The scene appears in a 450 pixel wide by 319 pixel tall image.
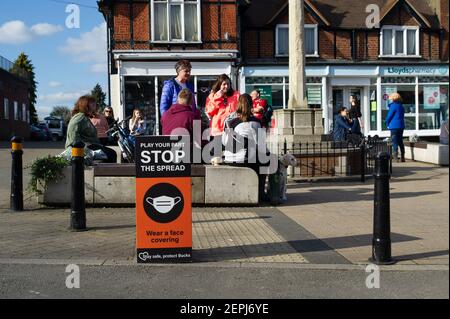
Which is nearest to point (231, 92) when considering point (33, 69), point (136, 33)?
point (136, 33)

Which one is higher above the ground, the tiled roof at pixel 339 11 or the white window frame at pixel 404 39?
the tiled roof at pixel 339 11

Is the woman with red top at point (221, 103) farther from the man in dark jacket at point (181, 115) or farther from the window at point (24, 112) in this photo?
the window at point (24, 112)

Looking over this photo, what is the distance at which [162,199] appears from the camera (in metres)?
5.78

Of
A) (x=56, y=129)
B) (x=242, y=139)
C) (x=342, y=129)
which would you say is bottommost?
(x=242, y=139)

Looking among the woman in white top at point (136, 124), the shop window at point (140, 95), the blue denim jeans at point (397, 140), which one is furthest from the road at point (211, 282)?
the shop window at point (140, 95)

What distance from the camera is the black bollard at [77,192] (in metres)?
7.22

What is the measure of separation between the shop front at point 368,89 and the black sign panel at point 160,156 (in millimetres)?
21168

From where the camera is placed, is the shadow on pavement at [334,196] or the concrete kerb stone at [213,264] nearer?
the concrete kerb stone at [213,264]

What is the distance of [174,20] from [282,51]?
218 inches

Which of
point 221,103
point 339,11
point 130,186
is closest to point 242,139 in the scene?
point 221,103

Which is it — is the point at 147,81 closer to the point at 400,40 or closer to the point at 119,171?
the point at 400,40

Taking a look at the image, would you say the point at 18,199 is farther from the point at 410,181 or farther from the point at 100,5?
the point at 100,5

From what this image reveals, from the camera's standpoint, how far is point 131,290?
16.3 feet
